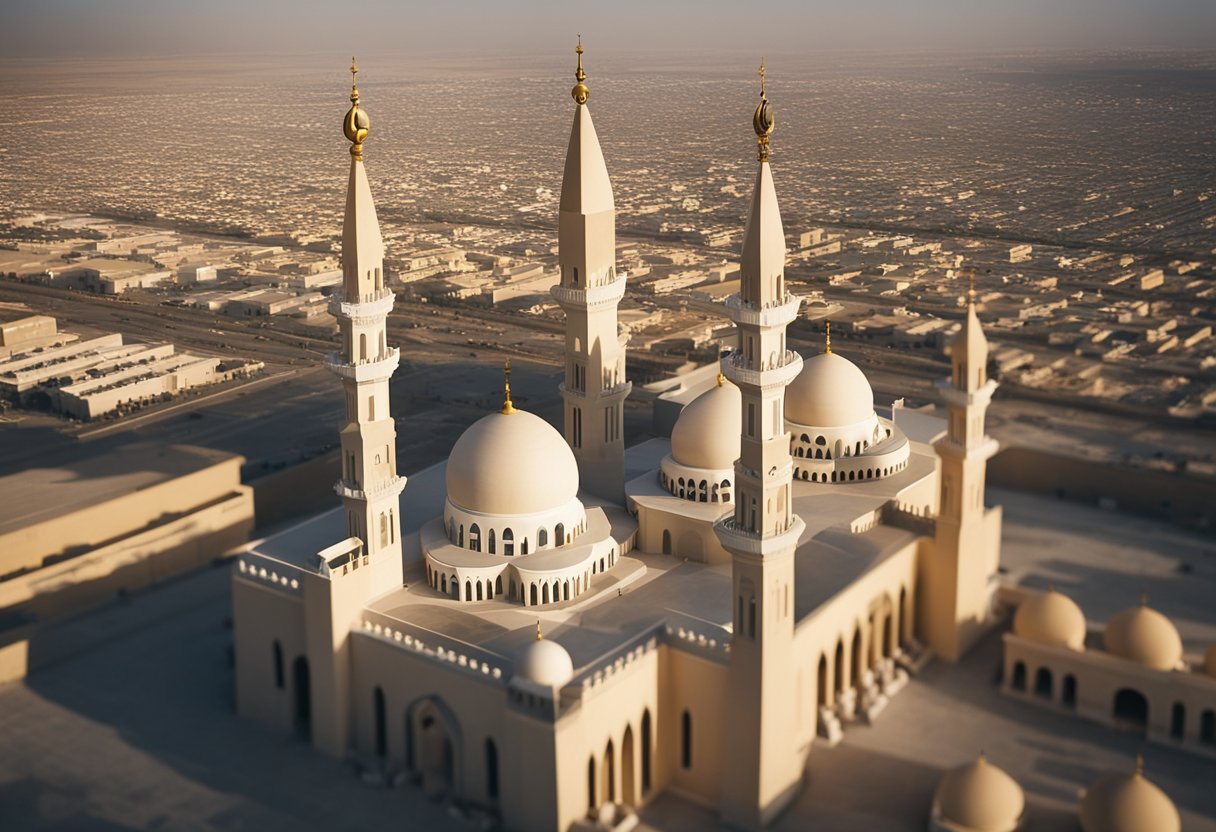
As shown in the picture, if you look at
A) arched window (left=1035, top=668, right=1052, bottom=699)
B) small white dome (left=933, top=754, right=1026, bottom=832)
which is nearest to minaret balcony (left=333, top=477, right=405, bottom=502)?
small white dome (left=933, top=754, right=1026, bottom=832)

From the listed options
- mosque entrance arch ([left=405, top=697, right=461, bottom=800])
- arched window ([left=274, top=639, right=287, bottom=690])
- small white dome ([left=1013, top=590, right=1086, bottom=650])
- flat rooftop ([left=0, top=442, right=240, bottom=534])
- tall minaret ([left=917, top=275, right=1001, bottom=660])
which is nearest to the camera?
mosque entrance arch ([left=405, top=697, right=461, bottom=800])

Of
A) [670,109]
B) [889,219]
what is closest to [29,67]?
[670,109]

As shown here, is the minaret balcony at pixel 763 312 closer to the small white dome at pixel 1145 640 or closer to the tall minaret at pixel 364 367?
the tall minaret at pixel 364 367

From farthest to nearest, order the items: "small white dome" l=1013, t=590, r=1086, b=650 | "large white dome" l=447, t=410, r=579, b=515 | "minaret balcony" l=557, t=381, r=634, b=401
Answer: "minaret balcony" l=557, t=381, r=634, b=401, "small white dome" l=1013, t=590, r=1086, b=650, "large white dome" l=447, t=410, r=579, b=515

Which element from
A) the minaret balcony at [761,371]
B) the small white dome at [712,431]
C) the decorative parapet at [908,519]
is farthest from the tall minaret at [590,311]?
the minaret balcony at [761,371]

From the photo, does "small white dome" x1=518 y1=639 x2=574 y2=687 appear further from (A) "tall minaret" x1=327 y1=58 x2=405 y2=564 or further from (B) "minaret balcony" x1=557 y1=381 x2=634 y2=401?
(B) "minaret balcony" x1=557 y1=381 x2=634 y2=401

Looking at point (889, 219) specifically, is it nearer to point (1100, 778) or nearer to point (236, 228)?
point (236, 228)
